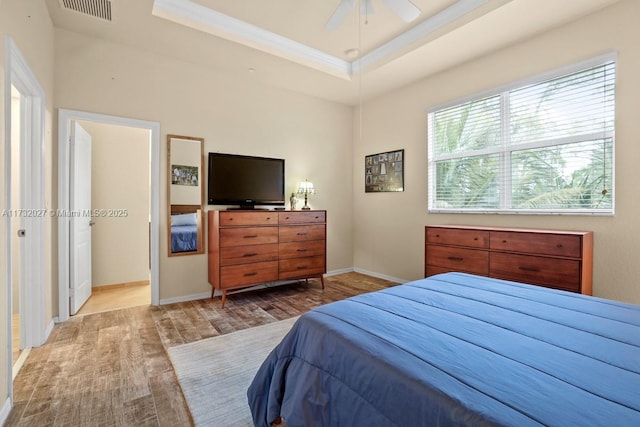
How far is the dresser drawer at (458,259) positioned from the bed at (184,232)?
9.12 ft

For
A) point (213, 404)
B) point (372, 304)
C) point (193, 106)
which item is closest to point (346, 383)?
point (372, 304)

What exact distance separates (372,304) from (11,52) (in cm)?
255

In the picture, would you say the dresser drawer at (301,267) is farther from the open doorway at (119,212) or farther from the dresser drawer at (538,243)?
the dresser drawer at (538,243)

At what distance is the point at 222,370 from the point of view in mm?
2180

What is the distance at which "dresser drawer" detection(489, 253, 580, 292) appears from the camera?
2559mm

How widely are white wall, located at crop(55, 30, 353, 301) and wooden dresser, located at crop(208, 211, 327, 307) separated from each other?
1.71ft

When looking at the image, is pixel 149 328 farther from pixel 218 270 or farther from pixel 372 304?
pixel 372 304

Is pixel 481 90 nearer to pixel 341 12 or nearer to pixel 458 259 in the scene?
pixel 458 259

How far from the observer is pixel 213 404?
1812 millimetres

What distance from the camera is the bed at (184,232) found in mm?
3672

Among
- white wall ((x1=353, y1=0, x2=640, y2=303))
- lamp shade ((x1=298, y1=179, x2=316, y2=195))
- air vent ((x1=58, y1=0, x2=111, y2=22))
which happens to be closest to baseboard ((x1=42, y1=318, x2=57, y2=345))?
air vent ((x1=58, y1=0, x2=111, y2=22))

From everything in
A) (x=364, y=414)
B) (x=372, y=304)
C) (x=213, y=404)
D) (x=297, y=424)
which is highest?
(x=372, y=304)

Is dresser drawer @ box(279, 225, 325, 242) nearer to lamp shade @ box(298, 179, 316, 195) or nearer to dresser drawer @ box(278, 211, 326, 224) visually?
dresser drawer @ box(278, 211, 326, 224)

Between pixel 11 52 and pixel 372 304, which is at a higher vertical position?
pixel 11 52
